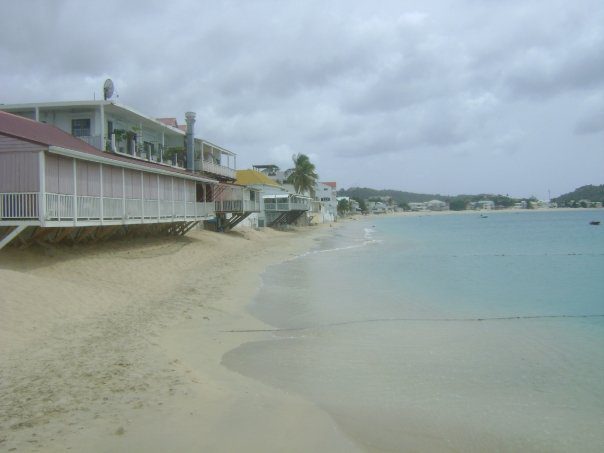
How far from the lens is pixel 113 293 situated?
1290 centimetres

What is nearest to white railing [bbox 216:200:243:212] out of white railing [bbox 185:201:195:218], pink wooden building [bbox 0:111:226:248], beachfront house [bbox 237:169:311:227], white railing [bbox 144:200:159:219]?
white railing [bbox 185:201:195:218]

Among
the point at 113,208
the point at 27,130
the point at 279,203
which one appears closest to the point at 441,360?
the point at 113,208

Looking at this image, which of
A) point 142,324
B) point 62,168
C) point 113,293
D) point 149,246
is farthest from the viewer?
point 149,246

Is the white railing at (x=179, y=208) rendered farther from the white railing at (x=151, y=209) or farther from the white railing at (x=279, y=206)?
the white railing at (x=279, y=206)

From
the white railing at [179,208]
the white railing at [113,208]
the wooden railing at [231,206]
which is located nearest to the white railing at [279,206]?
the wooden railing at [231,206]

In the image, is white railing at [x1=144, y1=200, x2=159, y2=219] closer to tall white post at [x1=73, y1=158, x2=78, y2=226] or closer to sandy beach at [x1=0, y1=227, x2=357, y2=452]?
tall white post at [x1=73, y1=158, x2=78, y2=226]

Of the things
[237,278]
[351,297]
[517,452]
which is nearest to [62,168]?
[237,278]

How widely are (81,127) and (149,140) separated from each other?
20.4 ft

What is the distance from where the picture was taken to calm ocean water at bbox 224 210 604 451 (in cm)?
585

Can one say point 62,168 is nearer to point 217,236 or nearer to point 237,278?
point 237,278

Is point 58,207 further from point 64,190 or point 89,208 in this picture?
point 89,208

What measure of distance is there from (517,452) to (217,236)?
26979mm

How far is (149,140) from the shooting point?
31.7 metres

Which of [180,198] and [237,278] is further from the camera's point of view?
[180,198]
